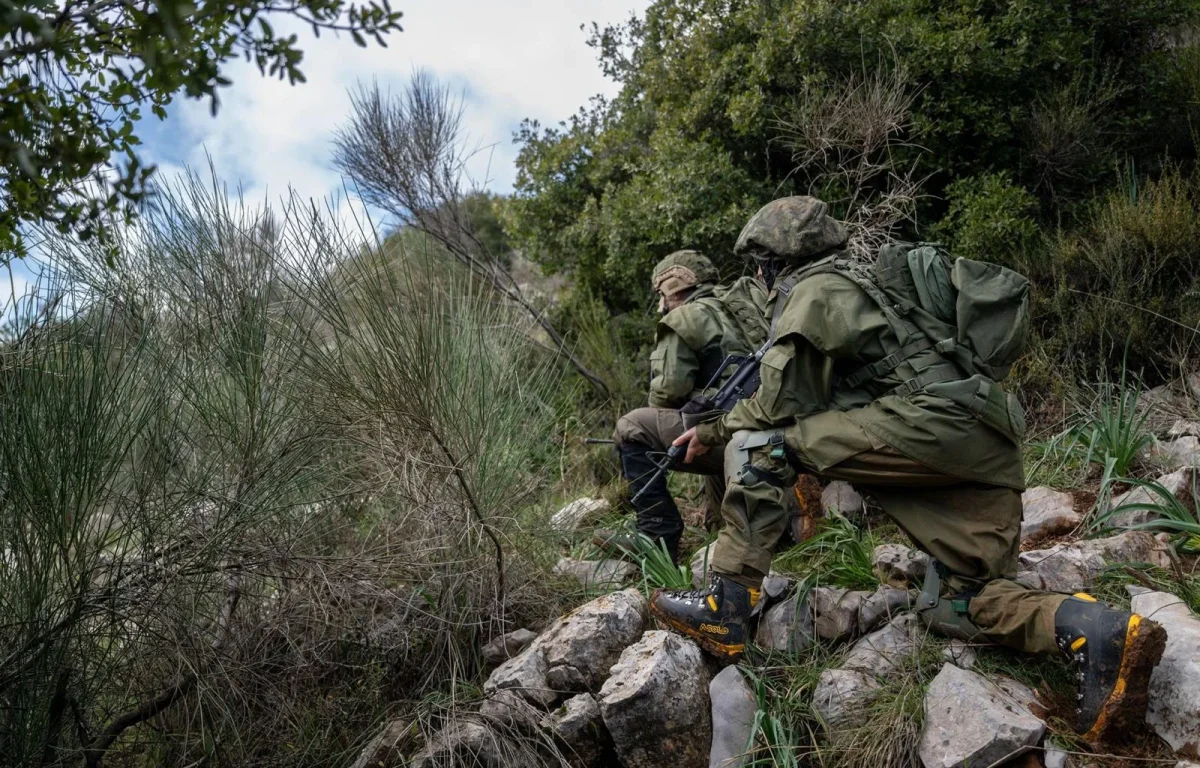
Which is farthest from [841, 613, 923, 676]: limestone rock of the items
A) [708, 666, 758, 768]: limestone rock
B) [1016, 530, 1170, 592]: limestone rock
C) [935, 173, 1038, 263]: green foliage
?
[935, 173, 1038, 263]: green foliage

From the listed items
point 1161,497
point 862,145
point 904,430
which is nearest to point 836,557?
point 904,430

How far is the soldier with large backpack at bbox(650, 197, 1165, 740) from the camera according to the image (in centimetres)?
300

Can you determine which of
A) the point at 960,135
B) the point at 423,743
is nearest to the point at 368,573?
the point at 423,743

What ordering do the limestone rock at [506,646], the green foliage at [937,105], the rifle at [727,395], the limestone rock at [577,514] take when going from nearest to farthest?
the limestone rock at [506,646] → the rifle at [727,395] → the limestone rock at [577,514] → the green foliage at [937,105]

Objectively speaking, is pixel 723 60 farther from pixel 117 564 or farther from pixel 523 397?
pixel 117 564

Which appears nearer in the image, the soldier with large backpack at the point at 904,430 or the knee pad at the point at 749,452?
the soldier with large backpack at the point at 904,430

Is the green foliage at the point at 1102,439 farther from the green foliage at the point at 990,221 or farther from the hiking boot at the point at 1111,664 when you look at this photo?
the hiking boot at the point at 1111,664

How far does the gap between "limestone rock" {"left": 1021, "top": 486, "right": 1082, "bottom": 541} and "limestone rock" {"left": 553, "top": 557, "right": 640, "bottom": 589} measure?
1722 millimetres

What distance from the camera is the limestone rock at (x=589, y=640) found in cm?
348

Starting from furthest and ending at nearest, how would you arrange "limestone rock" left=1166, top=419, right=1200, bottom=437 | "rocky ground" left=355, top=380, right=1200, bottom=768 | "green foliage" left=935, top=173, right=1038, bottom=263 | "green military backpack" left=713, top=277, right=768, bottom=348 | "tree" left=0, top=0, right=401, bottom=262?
"green foliage" left=935, top=173, right=1038, bottom=263, "green military backpack" left=713, top=277, right=768, bottom=348, "limestone rock" left=1166, top=419, right=1200, bottom=437, "rocky ground" left=355, top=380, right=1200, bottom=768, "tree" left=0, top=0, right=401, bottom=262

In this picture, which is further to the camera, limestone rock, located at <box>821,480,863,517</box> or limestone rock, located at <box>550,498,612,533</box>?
limestone rock, located at <box>821,480,863,517</box>

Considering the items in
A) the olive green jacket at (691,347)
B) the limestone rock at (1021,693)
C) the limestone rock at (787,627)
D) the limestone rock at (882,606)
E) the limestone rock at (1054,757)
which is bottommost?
the limestone rock at (1054,757)

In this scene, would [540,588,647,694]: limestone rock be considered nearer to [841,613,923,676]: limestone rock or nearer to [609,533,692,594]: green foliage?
[609,533,692,594]: green foliage

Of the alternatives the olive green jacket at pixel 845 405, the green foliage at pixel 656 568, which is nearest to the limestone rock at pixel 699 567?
the green foliage at pixel 656 568
